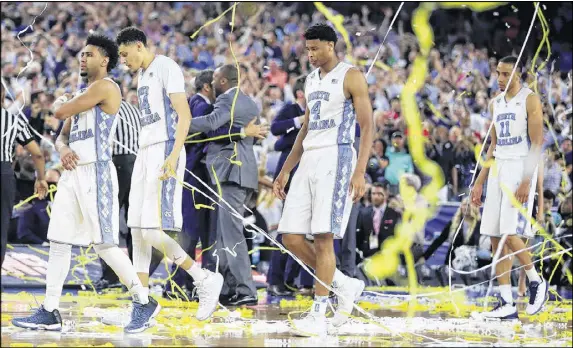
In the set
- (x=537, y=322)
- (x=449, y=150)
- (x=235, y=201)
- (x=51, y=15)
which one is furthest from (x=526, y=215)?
(x=51, y=15)

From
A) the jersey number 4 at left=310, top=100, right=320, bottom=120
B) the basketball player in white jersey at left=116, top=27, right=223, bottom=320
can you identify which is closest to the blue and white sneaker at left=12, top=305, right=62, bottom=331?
the basketball player in white jersey at left=116, top=27, right=223, bottom=320

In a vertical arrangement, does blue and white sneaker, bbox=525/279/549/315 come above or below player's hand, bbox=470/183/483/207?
below

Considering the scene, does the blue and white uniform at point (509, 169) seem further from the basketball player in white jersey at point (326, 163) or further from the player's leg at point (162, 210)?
the player's leg at point (162, 210)

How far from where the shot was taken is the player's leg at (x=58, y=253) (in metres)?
6.36

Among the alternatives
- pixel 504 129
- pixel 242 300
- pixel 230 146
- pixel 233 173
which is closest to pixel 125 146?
pixel 230 146

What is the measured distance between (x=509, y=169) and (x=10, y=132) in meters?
3.90

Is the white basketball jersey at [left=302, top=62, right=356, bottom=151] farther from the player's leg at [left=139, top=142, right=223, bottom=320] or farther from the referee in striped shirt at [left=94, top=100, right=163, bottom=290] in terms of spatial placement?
the referee in striped shirt at [left=94, top=100, right=163, bottom=290]

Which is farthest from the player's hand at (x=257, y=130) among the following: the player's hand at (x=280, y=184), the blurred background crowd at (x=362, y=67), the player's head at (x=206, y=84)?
the player's hand at (x=280, y=184)

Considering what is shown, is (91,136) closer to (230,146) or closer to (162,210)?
(162,210)

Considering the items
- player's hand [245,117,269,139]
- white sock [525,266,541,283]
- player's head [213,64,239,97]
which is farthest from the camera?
player's head [213,64,239,97]

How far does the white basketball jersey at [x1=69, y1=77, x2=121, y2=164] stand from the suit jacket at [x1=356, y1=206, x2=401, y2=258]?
18.1ft

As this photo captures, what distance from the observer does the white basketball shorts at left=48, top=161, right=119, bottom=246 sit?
647 cm

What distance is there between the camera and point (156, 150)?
6844 millimetres

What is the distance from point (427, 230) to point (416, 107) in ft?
11.5
